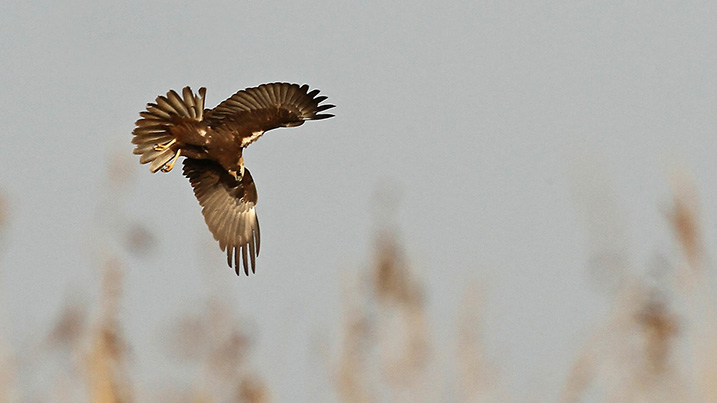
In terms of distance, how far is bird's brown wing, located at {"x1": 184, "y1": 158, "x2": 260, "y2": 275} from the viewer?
3.60m

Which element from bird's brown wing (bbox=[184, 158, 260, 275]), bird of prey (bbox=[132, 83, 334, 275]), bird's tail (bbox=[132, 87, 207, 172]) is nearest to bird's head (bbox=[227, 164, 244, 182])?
bird of prey (bbox=[132, 83, 334, 275])

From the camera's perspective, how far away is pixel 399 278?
368cm

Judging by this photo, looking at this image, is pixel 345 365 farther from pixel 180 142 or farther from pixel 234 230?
pixel 180 142

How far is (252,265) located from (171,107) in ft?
2.25

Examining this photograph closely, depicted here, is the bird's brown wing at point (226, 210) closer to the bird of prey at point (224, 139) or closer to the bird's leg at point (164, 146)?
the bird of prey at point (224, 139)

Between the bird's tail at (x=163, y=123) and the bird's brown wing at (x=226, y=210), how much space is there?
380mm

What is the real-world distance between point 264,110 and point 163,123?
38 cm

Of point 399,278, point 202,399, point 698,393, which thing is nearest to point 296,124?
point 399,278

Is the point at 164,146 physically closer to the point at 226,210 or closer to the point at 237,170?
the point at 237,170

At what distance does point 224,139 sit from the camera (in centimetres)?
302

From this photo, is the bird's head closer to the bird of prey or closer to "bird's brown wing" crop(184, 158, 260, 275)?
the bird of prey

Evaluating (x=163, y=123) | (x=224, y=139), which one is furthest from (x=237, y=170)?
(x=163, y=123)

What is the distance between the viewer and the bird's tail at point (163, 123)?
3043 mm

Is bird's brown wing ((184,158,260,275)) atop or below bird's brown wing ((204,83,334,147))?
below
